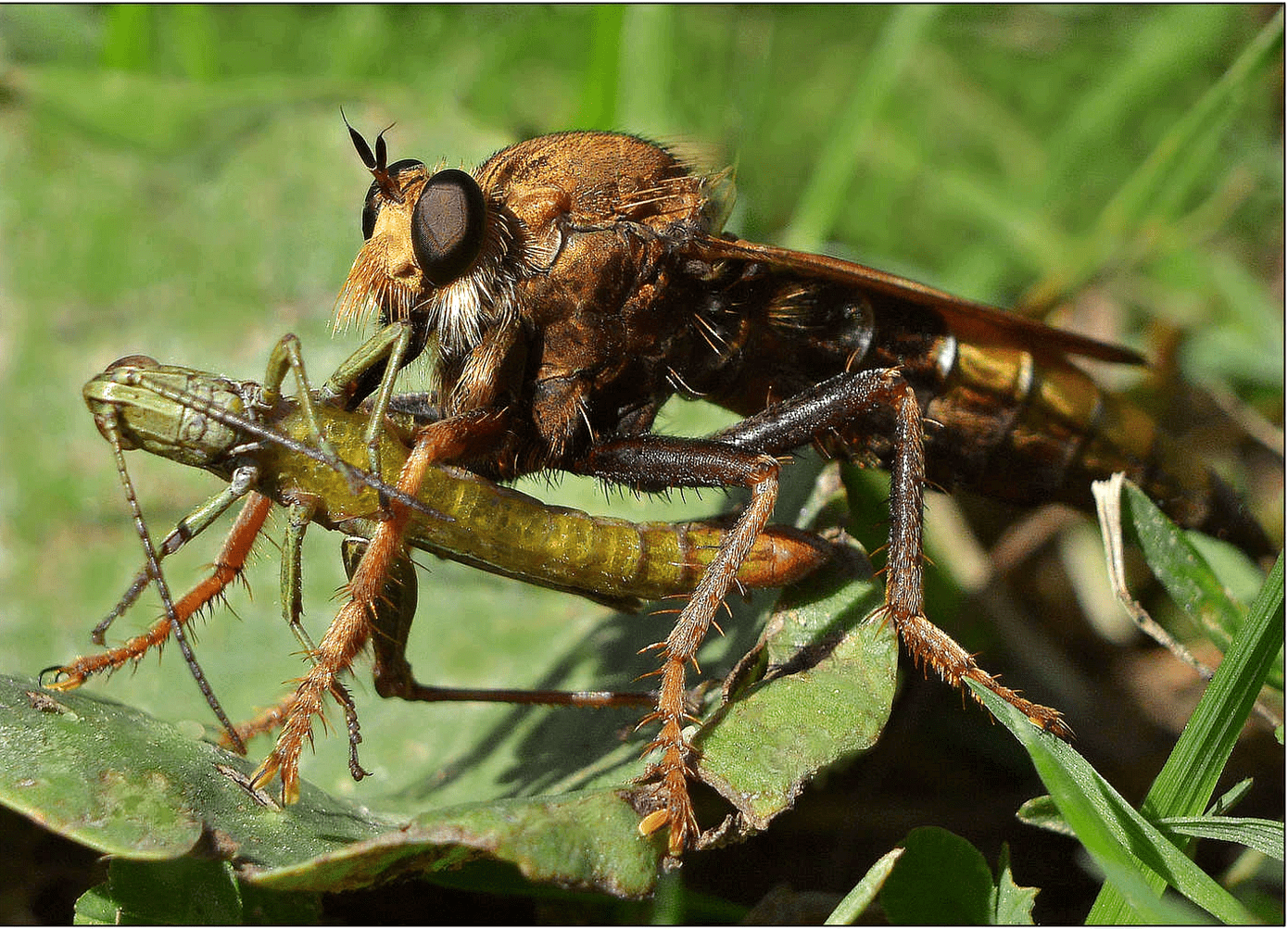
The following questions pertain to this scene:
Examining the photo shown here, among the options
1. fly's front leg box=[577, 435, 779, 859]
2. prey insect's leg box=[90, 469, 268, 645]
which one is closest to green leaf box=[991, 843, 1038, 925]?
fly's front leg box=[577, 435, 779, 859]

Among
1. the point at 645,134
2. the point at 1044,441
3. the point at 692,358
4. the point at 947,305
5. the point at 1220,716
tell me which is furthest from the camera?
the point at 645,134

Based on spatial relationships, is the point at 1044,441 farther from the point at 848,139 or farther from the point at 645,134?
the point at 645,134

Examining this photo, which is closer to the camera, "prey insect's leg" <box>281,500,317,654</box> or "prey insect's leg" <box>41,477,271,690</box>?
"prey insect's leg" <box>281,500,317,654</box>

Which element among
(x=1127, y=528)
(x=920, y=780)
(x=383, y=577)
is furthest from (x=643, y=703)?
(x=1127, y=528)

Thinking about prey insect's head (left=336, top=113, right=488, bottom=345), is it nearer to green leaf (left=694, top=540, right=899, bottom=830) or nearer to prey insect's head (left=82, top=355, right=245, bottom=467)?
prey insect's head (left=82, top=355, right=245, bottom=467)

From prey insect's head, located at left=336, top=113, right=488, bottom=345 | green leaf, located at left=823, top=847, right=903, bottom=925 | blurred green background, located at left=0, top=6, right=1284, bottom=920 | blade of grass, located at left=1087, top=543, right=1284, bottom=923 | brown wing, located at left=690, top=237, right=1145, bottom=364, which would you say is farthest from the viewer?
blurred green background, located at left=0, top=6, right=1284, bottom=920

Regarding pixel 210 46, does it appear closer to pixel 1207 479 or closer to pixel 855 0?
pixel 855 0

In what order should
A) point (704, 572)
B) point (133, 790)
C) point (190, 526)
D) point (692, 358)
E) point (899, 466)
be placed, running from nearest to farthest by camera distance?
1. point (133, 790)
2. point (190, 526)
3. point (704, 572)
4. point (899, 466)
5. point (692, 358)

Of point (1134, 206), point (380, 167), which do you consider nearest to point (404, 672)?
point (380, 167)

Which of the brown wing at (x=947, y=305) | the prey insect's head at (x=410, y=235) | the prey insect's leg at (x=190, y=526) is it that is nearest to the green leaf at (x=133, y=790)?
the prey insect's leg at (x=190, y=526)
